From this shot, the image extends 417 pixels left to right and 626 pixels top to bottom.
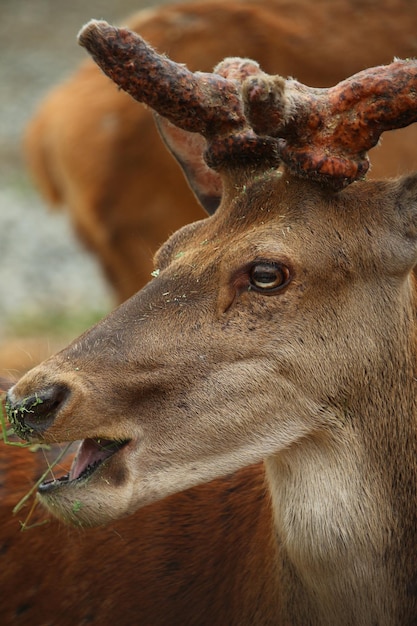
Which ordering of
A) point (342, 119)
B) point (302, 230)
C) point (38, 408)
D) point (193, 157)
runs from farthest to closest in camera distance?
point (193, 157) → point (302, 230) → point (342, 119) → point (38, 408)

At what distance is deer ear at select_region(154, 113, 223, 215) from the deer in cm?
44

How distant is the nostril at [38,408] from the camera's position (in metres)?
3.31

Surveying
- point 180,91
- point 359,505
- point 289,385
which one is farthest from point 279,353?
point 180,91

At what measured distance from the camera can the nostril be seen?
10.9 ft

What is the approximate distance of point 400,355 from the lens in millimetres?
3652

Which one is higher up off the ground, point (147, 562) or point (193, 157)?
point (193, 157)

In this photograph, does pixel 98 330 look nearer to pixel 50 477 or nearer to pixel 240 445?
pixel 240 445

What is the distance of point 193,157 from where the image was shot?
14.0 feet

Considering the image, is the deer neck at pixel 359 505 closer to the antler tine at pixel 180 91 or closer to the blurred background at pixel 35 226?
the antler tine at pixel 180 91

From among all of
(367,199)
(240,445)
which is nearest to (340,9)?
(367,199)

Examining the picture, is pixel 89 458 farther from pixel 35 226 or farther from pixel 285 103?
pixel 35 226

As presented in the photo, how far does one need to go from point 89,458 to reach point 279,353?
695mm

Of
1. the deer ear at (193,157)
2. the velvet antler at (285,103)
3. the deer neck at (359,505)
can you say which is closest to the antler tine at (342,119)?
the velvet antler at (285,103)

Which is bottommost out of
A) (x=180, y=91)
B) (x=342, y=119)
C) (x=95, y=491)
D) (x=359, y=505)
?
(x=359, y=505)
